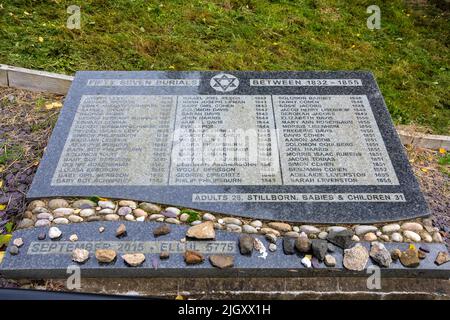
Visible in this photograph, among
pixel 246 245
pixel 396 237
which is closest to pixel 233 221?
pixel 246 245

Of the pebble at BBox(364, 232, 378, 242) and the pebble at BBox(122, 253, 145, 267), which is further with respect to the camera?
the pebble at BBox(364, 232, 378, 242)

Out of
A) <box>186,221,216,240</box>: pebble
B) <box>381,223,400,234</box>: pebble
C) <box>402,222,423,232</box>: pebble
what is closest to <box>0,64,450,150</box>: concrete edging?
<box>402,222,423,232</box>: pebble

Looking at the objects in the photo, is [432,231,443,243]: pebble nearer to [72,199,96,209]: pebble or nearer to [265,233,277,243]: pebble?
[265,233,277,243]: pebble

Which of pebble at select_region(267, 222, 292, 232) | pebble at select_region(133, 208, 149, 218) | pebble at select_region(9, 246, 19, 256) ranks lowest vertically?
pebble at select_region(9, 246, 19, 256)

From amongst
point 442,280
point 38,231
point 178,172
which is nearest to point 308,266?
point 442,280

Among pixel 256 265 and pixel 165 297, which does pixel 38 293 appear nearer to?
pixel 165 297

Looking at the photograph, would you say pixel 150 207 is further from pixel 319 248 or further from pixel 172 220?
pixel 319 248

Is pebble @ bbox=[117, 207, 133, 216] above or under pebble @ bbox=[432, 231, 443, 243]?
under

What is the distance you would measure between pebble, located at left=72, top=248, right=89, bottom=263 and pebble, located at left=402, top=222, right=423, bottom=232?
2.53 meters

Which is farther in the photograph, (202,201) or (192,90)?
(192,90)

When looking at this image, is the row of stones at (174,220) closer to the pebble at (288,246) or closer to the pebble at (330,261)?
the pebble at (288,246)

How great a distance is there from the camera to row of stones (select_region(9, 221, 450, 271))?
3.03 meters

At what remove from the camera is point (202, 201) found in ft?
11.1

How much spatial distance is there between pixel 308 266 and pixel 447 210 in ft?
6.31
